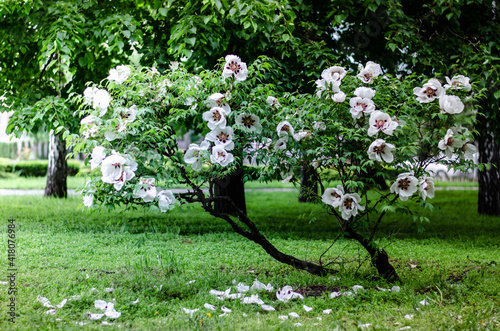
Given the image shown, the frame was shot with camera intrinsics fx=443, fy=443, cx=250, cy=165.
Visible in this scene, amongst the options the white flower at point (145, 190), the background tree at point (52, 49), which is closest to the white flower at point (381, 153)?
the white flower at point (145, 190)

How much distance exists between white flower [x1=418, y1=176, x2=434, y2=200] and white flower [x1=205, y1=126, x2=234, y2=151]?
1.54 metres

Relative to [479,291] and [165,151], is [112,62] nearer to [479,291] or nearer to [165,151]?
[165,151]

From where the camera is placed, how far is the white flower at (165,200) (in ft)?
10.8

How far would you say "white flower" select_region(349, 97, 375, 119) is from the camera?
11.5 ft

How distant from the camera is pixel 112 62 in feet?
25.0

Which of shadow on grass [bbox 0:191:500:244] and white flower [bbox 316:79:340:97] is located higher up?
white flower [bbox 316:79:340:97]

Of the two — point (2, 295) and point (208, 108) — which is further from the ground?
point (208, 108)

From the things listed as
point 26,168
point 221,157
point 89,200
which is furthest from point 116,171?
point 26,168

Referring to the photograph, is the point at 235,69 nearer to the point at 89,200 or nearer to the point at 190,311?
the point at 89,200

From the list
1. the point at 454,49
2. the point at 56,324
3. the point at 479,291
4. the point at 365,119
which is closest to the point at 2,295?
the point at 56,324

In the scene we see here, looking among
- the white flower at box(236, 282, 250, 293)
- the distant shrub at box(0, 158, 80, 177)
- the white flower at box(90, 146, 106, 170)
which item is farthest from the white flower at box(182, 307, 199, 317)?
the distant shrub at box(0, 158, 80, 177)

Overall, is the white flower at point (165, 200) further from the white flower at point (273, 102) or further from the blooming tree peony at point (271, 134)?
the white flower at point (273, 102)

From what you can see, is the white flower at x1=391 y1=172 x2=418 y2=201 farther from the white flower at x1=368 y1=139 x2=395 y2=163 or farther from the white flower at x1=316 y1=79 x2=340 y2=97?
the white flower at x1=316 y1=79 x2=340 y2=97

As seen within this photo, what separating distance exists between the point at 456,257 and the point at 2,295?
4743 millimetres
